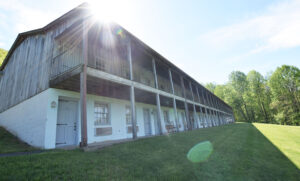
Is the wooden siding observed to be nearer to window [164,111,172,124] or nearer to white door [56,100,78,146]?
white door [56,100,78,146]

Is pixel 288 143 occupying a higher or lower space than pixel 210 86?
lower

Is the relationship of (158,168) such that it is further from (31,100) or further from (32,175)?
(31,100)

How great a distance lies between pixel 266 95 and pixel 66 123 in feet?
184

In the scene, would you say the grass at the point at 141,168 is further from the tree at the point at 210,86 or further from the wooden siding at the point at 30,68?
the tree at the point at 210,86

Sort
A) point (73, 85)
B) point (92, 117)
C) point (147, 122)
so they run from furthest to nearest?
1. point (147, 122)
2. point (92, 117)
3. point (73, 85)

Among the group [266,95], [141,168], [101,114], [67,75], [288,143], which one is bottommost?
[288,143]

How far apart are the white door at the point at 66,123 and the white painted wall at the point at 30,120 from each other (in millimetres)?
669

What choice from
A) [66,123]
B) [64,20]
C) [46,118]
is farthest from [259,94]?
[46,118]

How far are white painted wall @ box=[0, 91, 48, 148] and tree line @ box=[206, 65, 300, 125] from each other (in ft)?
157

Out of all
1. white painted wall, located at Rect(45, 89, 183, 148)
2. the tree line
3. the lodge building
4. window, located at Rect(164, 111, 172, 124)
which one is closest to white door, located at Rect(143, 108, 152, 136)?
white painted wall, located at Rect(45, 89, 183, 148)

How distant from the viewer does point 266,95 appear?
43.6 metres

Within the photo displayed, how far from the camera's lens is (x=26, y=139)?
6.98 m

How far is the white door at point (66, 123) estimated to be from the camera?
6.54 m

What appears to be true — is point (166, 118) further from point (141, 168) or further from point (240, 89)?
point (240, 89)
